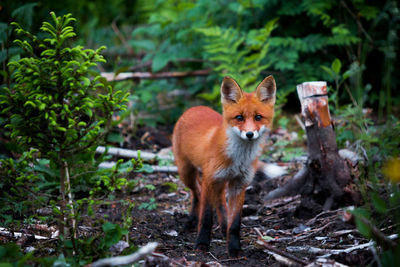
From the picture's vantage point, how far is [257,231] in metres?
4.05

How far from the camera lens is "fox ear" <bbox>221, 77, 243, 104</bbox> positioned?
422 cm

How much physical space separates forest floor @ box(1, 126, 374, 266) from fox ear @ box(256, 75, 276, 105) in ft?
4.62

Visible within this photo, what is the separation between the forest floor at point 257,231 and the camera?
3.23m

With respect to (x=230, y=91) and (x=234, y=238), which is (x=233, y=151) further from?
(x=234, y=238)

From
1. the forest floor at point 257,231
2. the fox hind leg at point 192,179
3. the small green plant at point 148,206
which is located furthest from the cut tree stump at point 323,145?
the small green plant at point 148,206

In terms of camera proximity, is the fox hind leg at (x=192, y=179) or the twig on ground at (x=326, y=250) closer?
the twig on ground at (x=326, y=250)

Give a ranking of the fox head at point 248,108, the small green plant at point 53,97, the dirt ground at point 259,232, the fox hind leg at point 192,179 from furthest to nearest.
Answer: the fox hind leg at point 192,179
the fox head at point 248,108
the dirt ground at point 259,232
the small green plant at point 53,97

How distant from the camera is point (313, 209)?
481 centimetres

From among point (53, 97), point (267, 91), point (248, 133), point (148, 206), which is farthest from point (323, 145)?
point (53, 97)

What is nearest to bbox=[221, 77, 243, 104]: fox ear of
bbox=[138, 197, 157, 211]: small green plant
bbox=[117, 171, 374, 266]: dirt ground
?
bbox=[117, 171, 374, 266]: dirt ground

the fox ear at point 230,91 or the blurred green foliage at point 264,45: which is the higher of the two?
the blurred green foliage at point 264,45

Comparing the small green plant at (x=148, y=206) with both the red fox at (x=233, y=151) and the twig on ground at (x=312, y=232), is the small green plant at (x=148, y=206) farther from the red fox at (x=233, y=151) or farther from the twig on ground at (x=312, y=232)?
the twig on ground at (x=312, y=232)

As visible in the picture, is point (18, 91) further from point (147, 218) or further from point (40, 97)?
point (147, 218)

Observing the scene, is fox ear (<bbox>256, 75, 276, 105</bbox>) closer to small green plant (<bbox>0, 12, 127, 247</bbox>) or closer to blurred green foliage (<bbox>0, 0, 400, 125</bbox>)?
small green plant (<bbox>0, 12, 127, 247</bbox>)
